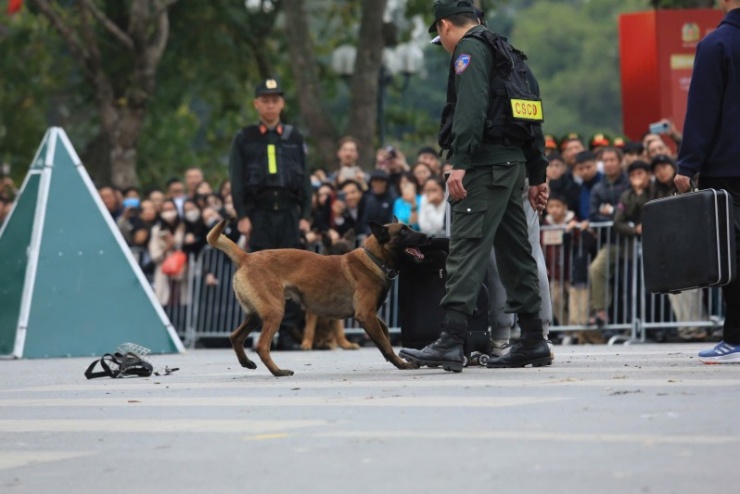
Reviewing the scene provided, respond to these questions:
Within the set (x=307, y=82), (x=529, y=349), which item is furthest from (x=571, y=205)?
(x=307, y=82)

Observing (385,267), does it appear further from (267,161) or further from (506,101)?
(267,161)

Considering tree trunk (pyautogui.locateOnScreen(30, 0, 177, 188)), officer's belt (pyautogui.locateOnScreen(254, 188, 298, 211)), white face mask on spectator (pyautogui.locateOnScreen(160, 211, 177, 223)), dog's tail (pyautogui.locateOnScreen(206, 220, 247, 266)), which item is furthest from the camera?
tree trunk (pyautogui.locateOnScreen(30, 0, 177, 188))

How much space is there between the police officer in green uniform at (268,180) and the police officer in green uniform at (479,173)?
19.2ft

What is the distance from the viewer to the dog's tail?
1159cm

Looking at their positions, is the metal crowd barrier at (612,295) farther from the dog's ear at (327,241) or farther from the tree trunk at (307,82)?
the tree trunk at (307,82)

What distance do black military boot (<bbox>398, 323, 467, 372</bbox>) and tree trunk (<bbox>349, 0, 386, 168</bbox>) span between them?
20.5m

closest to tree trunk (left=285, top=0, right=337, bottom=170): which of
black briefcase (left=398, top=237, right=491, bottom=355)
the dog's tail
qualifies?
the dog's tail

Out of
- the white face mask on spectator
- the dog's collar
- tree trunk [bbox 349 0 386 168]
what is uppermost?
tree trunk [bbox 349 0 386 168]

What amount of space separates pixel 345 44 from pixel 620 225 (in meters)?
16.3

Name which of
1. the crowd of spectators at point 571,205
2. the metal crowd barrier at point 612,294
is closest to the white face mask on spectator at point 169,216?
the crowd of spectators at point 571,205

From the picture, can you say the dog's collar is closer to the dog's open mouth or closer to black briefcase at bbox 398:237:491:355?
black briefcase at bbox 398:237:491:355

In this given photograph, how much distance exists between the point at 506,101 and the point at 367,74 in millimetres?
20859

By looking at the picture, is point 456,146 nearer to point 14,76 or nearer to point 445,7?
point 445,7

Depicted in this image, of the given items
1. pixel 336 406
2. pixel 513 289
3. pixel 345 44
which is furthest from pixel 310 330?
pixel 345 44
